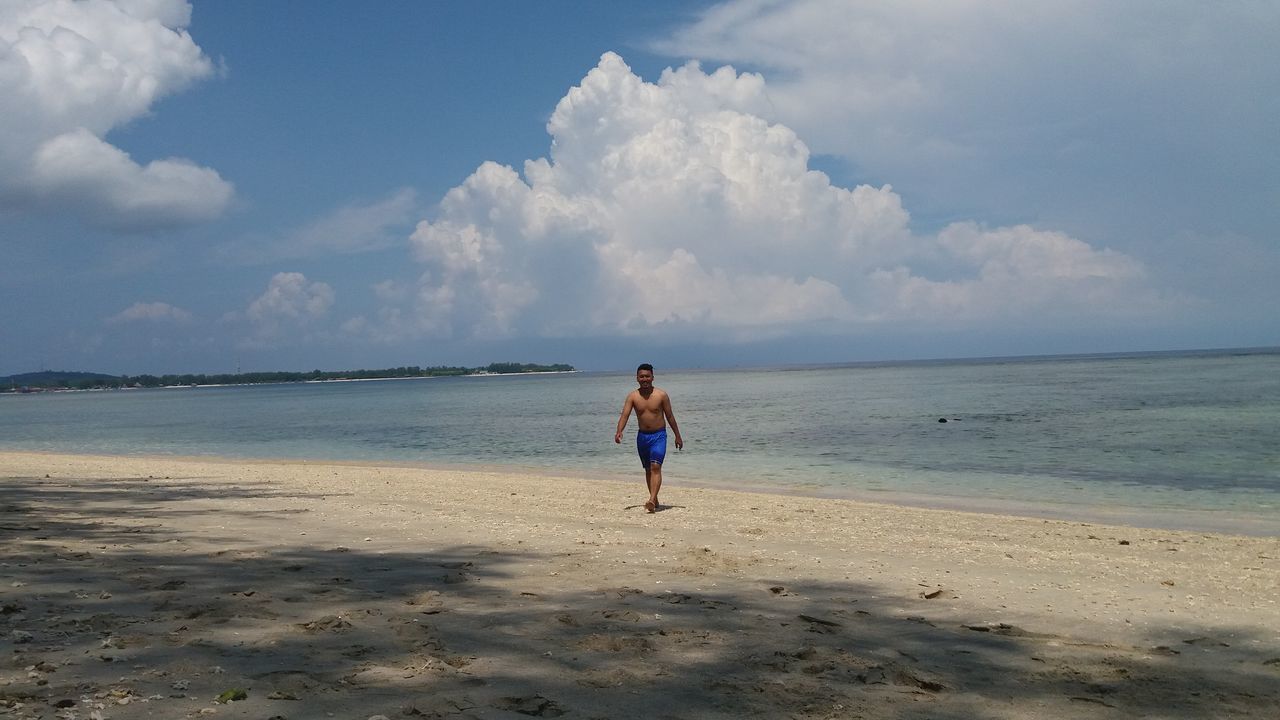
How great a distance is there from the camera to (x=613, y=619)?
6191 mm

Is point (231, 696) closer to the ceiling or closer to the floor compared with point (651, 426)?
closer to the floor

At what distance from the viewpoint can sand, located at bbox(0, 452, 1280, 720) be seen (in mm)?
4508

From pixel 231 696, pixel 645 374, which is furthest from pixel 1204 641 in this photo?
pixel 645 374

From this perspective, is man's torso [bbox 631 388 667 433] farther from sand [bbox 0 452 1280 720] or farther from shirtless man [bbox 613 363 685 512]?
sand [bbox 0 452 1280 720]

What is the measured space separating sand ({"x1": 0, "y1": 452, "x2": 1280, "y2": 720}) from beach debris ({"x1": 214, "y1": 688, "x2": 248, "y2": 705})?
0.04ft

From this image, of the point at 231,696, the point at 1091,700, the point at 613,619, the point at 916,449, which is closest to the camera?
the point at 231,696

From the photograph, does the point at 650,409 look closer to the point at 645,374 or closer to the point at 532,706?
the point at 645,374

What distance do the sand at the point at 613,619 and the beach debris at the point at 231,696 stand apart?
1 centimetres

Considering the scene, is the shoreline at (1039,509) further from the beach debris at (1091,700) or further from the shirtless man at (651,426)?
the beach debris at (1091,700)

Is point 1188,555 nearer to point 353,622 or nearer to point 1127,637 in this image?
point 1127,637

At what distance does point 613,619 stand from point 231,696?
2.70m

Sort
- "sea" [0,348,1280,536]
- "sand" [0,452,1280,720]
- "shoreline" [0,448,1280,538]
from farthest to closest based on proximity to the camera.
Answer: "sea" [0,348,1280,536] → "shoreline" [0,448,1280,538] → "sand" [0,452,1280,720]

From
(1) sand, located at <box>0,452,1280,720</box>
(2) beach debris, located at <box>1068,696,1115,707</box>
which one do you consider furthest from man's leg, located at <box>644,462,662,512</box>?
(2) beach debris, located at <box>1068,696,1115,707</box>

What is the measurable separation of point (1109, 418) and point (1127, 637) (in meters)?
37.8
